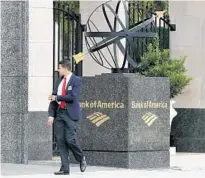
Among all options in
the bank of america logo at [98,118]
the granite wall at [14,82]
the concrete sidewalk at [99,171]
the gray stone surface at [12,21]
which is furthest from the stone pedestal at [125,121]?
the gray stone surface at [12,21]

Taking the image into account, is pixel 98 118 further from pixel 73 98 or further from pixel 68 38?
pixel 68 38

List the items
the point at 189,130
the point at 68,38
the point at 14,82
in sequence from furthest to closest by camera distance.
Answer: the point at 189,130 < the point at 68,38 < the point at 14,82

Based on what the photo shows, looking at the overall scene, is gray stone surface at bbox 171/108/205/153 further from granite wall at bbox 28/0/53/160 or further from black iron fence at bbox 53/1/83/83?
granite wall at bbox 28/0/53/160

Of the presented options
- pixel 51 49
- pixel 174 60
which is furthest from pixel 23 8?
pixel 174 60

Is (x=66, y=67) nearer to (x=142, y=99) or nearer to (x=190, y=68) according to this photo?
(x=142, y=99)

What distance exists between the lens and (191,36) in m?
20.6

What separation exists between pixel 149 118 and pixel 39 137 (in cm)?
247

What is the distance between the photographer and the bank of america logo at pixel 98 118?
597 inches

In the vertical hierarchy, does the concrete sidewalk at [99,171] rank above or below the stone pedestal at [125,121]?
below

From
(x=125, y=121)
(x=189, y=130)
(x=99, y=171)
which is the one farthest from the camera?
(x=189, y=130)

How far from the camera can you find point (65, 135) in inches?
554

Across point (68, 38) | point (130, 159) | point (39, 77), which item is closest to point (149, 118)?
point (130, 159)

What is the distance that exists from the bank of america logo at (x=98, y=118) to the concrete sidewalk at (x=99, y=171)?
0.82 m

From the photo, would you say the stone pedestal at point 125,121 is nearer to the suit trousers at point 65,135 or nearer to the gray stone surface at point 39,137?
the suit trousers at point 65,135
